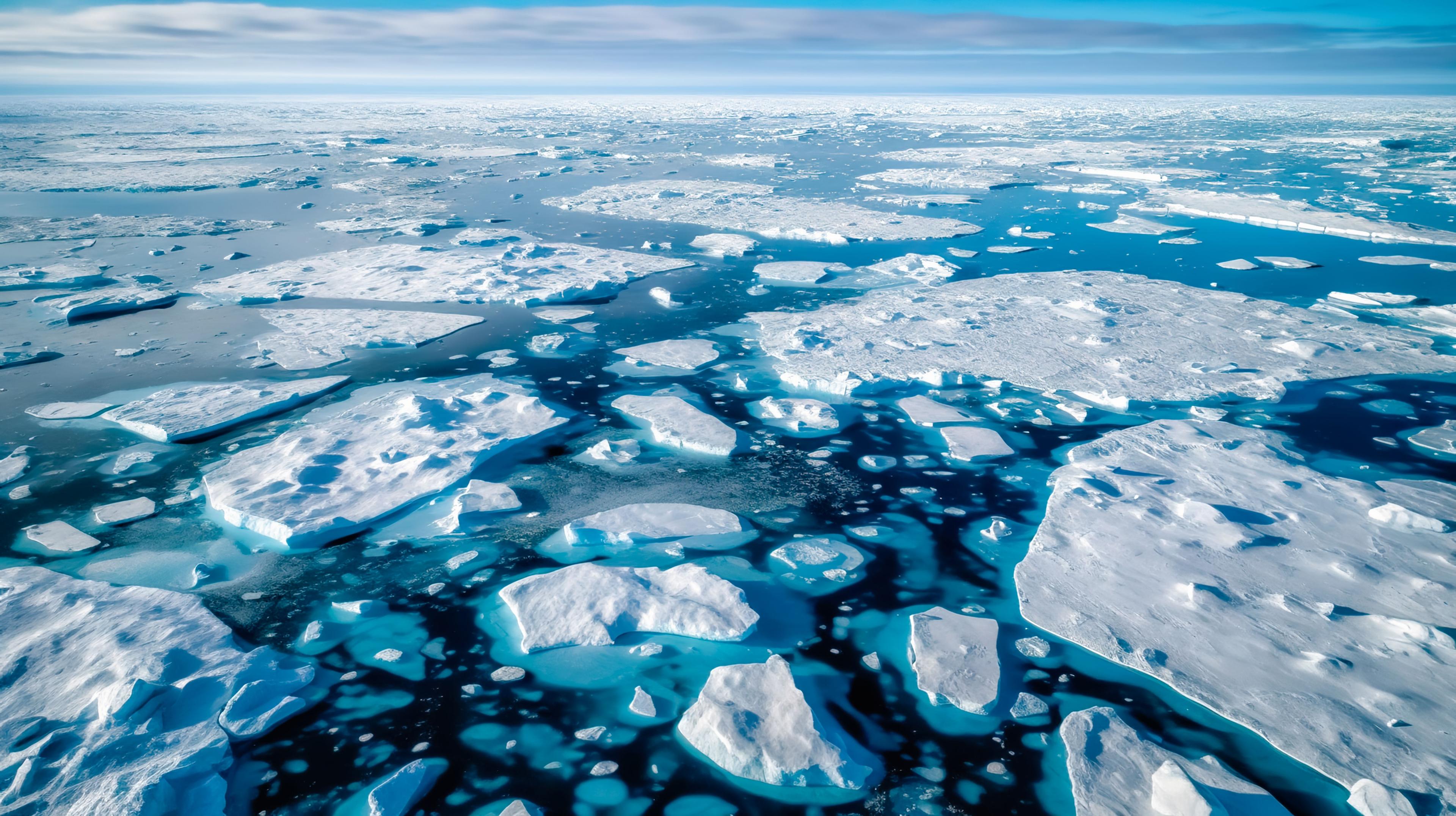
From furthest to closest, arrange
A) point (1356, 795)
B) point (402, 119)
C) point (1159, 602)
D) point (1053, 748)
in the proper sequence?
point (402, 119) < point (1159, 602) < point (1053, 748) < point (1356, 795)

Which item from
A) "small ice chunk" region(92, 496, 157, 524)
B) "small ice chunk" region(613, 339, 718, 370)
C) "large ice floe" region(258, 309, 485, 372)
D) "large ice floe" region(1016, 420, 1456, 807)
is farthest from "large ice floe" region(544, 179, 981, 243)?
"small ice chunk" region(92, 496, 157, 524)

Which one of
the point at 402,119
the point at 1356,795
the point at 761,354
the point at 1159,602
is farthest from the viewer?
the point at 402,119

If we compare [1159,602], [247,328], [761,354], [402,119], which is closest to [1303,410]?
[1159,602]

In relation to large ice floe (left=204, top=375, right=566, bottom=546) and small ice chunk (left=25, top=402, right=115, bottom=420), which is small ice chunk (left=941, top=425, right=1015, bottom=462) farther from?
small ice chunk (left=25, top=402, right=115, bottom=420)

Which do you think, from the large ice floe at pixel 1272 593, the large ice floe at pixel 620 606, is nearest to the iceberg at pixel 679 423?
the large ice floe at pixel 620 606

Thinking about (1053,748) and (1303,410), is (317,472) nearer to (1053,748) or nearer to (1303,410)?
(1053,748)
